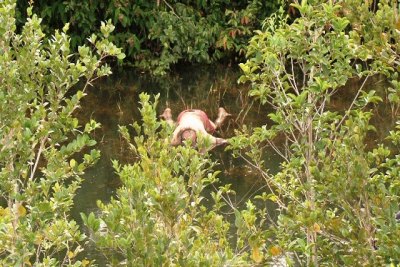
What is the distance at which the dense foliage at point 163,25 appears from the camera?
14359 millimetres

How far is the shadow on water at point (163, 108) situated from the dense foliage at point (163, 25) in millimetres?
290

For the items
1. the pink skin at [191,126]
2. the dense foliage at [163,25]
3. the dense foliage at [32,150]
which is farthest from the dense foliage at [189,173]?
the dense foliage at [163,25]

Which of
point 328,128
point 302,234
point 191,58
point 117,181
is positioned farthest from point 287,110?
point 191,58

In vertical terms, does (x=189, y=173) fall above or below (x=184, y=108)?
above

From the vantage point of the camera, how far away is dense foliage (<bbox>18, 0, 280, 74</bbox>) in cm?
1436

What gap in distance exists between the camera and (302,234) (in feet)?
17.2

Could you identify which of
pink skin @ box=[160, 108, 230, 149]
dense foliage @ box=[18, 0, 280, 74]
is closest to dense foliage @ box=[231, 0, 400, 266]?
pink skin @ box=[160, 108, 230, 149]

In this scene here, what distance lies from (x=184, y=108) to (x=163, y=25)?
125 inches

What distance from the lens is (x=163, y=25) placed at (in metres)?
14.6

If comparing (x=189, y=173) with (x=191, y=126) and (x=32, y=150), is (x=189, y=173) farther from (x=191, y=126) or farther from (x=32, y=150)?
(x=191, y=126)

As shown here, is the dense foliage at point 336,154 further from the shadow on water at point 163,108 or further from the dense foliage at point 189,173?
the shadow on water at point 163,108

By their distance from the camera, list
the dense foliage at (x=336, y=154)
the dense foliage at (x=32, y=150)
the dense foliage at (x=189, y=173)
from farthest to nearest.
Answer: the dense foliage at (x=336, y=154)
the dense foliage at (x=32, y=150)
the dense foliage at (x=189, y=173)

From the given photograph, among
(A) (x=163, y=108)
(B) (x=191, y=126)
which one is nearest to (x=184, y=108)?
(A) (x=163, y=108)

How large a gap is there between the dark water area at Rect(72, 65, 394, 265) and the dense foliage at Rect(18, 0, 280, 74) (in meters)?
0.29
